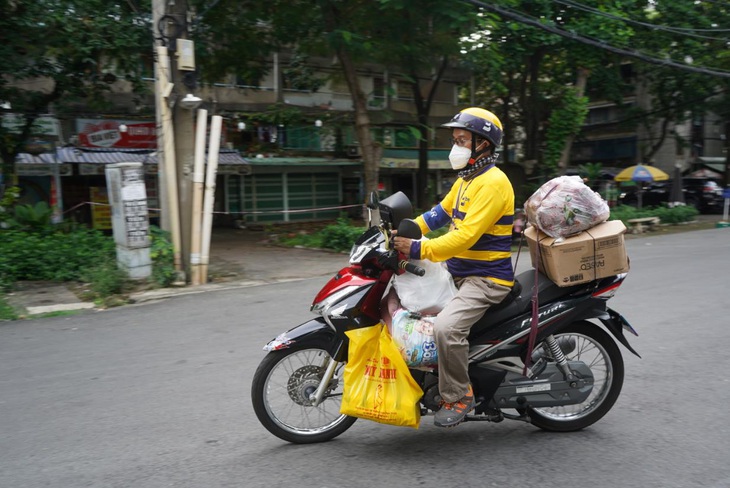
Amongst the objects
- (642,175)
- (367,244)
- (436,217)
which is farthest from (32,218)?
(642,175)

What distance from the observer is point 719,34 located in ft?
74.4

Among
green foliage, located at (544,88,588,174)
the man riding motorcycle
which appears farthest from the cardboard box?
green foliage, located at (544,88,588,174)

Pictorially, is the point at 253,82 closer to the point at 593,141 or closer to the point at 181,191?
the point at 181,191

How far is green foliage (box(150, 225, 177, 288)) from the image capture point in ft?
31.1

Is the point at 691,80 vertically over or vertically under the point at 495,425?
over

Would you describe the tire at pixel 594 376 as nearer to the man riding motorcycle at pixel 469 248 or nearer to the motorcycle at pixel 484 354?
the motorcycle at pixel 484 354

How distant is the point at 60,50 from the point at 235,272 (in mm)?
6842

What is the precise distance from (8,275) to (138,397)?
6.40 meters

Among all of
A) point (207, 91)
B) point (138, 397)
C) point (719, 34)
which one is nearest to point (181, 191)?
point (138, 397)

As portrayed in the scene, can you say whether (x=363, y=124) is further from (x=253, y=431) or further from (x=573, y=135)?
(x=253, y=431)

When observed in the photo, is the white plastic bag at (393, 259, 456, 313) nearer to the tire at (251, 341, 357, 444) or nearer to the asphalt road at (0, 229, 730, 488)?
the tire at (251, 341, 357, 444)

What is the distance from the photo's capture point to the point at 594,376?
3.82 meters

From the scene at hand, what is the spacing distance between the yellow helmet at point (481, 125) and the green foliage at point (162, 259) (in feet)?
23.2

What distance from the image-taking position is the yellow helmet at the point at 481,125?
346cm
